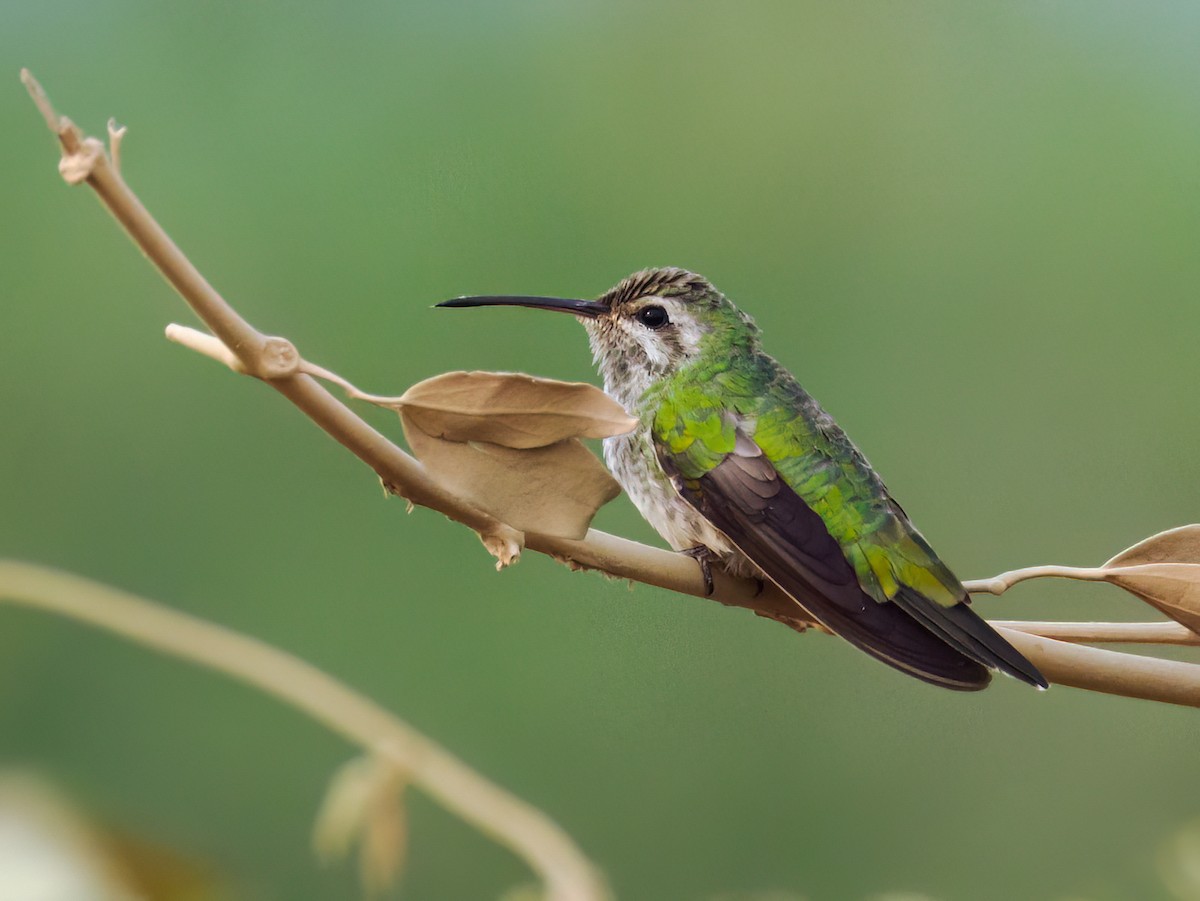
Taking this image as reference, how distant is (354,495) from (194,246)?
0.37 metres

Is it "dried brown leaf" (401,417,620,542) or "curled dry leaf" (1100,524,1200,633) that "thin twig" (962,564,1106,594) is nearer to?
"curled dry leaf" (1100,524,1200,633)

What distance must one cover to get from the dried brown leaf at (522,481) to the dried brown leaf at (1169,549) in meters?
0.23

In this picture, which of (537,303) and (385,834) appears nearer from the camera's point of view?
(385,834)

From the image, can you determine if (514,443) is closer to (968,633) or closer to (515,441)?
(515,441)

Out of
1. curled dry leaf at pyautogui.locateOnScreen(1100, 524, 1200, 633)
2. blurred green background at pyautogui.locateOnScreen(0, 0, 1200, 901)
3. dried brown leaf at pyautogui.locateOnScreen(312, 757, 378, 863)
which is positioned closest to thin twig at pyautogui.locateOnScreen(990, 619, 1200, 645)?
curled dry leaf at pyautogui.locateOnScreen(1100, 524, 1200, 633)

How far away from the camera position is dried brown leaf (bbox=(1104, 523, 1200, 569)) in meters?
0.47

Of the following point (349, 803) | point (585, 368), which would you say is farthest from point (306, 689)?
point (585, 368)

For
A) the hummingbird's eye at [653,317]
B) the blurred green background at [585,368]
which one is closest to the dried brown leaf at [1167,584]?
the hummingbird's eye at [653,317]

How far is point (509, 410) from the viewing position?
0.37m

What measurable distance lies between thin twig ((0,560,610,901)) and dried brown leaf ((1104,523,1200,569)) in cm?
24

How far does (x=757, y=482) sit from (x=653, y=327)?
0.59ft

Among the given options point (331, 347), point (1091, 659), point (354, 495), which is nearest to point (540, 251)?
point (331, 347)

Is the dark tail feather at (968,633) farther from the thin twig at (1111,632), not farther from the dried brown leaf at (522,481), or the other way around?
the dried brown leaf at (522,481)

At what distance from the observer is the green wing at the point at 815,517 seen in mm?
524
